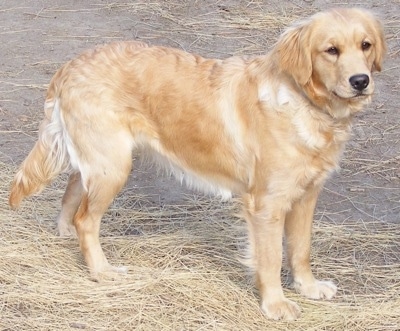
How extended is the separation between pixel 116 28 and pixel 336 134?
549cm

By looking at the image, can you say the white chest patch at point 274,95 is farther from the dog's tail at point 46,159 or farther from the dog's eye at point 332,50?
the dog's tail at point 46,159

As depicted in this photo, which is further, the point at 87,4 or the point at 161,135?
the point at 87,4

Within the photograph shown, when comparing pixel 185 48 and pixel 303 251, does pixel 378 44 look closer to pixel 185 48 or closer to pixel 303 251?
pixel 303 251

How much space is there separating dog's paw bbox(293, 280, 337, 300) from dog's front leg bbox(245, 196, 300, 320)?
0.69 feet

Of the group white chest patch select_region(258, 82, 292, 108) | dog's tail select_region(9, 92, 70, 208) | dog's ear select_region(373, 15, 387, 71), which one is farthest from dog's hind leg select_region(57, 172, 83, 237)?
dog's ear select_region(373, 15, 387, 71)

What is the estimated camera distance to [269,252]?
452 cm

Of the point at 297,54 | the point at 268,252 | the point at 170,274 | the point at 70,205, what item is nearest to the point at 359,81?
the point at 297,54

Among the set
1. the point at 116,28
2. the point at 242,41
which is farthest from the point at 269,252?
the point at 116,28

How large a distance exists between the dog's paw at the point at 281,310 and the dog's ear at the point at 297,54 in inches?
46.8

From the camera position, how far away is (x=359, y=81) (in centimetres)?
412

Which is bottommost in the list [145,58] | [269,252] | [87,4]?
[87,4]

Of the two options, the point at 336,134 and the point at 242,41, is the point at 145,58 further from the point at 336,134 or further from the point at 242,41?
the point at 242,41

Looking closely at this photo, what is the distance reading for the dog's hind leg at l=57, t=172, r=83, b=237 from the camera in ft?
17.3

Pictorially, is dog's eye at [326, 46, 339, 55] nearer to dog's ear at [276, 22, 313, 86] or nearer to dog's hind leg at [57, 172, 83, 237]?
dog's ear at [276, 22, 313, 86]
